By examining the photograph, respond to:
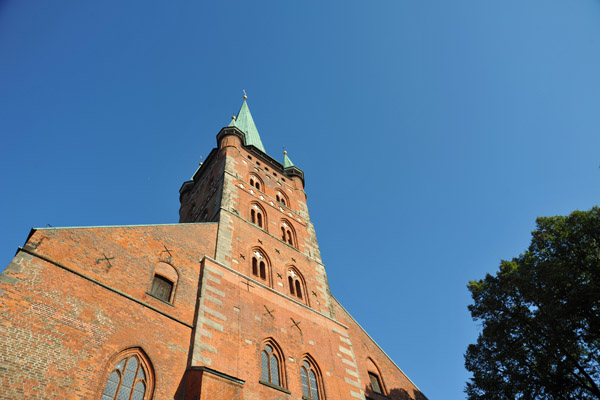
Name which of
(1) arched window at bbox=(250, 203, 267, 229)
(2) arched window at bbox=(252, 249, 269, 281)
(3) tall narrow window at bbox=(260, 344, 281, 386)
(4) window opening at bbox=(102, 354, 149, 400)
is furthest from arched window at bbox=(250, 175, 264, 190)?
(4) window opening at bbox=(102, 354, 149, 400)

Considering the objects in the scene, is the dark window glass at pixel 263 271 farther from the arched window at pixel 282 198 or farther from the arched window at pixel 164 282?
the arched window at pixel 282 198

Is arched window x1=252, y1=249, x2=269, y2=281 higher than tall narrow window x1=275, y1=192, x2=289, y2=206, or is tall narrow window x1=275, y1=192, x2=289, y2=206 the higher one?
tall narrow window x1=275, y1=192, x2=289, y2=206

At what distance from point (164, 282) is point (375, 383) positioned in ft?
36.1

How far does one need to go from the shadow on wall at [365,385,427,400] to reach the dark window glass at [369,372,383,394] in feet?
1.27

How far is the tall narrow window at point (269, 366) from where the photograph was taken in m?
13.2

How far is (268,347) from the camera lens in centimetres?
1418

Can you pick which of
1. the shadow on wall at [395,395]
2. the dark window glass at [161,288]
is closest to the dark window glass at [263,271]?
the dark window glass at [161,288]

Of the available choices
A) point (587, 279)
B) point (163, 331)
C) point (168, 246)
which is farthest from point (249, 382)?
point (587, 279)

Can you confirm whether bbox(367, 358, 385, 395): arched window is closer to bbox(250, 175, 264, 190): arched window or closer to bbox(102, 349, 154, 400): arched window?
bbox(102, 349, 154, 400): arched window

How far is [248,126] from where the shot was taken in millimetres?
33688

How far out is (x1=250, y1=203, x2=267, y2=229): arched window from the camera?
2100cm

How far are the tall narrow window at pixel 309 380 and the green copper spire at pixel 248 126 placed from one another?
772 inches

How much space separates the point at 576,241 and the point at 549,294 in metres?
2.50

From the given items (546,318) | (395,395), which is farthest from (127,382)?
(546,318)
